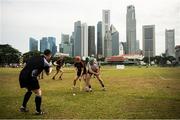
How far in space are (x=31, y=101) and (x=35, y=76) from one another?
3224 millimetres

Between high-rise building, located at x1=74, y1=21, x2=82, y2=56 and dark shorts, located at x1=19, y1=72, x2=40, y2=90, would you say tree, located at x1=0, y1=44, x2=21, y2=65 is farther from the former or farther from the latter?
dark shorts, located at x1=19, y1=72, x2=40, y2=90

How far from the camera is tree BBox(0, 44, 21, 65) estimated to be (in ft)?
397

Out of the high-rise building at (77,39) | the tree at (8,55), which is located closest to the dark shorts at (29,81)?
the high-rise building at (77,39)

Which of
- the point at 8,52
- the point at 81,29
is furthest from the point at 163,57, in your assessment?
the point at 81,29

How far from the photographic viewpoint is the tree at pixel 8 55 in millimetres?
121062

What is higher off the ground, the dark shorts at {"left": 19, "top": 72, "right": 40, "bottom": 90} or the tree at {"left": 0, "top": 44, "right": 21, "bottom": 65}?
the tree at {"left": 0, "top": 44, "right": 21, "bottom": 65}

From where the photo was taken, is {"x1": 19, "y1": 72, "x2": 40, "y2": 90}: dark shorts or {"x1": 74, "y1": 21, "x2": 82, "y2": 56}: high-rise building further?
{"x1": 74, "y1": 21, "x2": 82, "y2": 56}: high-rise building

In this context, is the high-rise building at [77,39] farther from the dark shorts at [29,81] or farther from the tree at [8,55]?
the dark shorts at [29,81]

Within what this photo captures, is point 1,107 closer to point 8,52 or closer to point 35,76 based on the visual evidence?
point 35,76

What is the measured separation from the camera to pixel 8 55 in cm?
12288

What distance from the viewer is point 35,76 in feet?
36.6

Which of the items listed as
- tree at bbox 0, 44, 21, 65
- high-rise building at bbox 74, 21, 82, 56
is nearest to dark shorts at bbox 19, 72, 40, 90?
high-rise building at bbox 74, 21, 82, 56

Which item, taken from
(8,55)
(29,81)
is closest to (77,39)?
(8,55)

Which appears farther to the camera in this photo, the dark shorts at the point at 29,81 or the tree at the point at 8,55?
the tree at the point at 8,55
